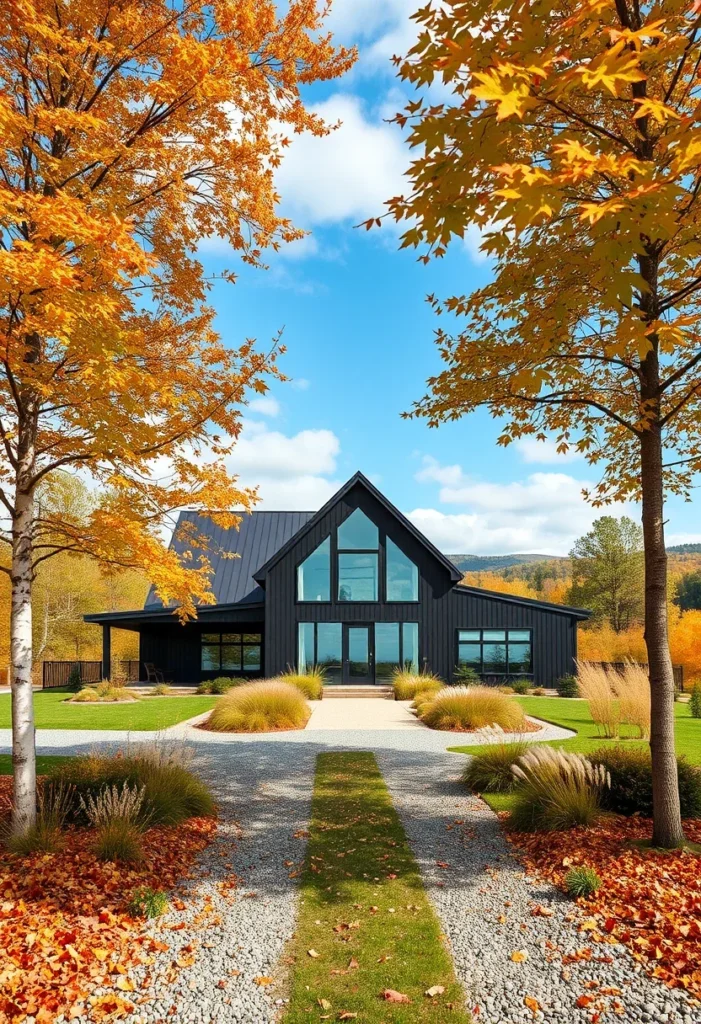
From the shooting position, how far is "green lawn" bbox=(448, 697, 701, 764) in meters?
10.4

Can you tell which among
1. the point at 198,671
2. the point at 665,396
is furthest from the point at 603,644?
the point at 665,396

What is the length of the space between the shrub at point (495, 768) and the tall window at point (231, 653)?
17.6 metres

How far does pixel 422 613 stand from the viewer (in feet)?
73.6

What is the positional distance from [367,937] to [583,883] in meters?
1.64

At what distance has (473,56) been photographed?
141 inches

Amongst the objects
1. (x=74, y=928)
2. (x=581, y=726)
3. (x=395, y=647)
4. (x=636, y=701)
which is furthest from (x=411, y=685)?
(x=74, y=928)

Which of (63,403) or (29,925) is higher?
(63,403)

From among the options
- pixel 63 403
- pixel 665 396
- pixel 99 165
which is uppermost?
pixel 99 165

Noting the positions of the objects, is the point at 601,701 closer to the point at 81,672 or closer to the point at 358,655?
the point at 358,655

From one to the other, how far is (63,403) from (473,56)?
3.96 meters

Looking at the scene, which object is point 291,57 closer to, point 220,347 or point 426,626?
point 220,347

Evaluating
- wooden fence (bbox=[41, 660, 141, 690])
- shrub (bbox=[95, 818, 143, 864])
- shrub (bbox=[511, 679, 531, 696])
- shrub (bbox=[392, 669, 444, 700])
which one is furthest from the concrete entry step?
shrub (bbox=[95, 818, 143, 864])

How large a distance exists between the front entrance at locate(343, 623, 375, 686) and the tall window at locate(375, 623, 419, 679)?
8.2 inches

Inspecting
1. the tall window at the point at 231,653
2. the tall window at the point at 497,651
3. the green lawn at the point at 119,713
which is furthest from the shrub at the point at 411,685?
the tall window at the point at 231,653
